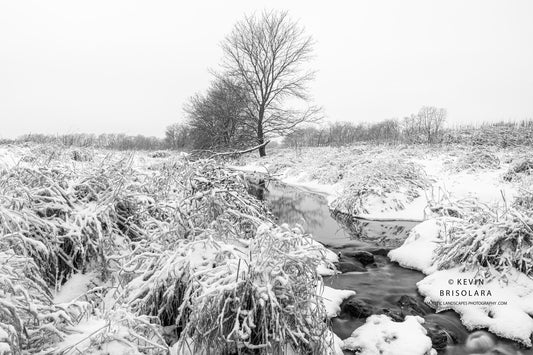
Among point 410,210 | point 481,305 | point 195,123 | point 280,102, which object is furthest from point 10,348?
point 280,102

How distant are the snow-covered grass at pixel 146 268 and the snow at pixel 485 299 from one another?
2.04 m

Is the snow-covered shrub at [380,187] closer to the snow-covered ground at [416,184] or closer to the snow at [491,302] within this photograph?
the snow-covered ground at [416,184]

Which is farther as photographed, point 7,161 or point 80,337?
point 7,161

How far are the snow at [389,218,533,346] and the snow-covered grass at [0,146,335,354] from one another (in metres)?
2.04

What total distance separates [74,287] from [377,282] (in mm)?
3893

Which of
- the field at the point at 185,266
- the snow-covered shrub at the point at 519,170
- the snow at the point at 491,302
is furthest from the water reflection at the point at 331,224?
the snow-covered shrub at the point at 519,170

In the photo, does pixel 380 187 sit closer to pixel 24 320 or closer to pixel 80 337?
pixel 80 337

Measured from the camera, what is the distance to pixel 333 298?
4352 millimetres

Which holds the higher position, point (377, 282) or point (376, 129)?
point (376, 129)

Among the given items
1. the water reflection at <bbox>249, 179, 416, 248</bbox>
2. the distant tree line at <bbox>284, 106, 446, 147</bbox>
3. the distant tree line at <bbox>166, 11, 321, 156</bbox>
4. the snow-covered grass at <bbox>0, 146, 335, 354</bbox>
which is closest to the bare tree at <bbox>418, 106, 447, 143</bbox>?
the distant tree line at <bbox>284, 106, 446, 147</bbox>

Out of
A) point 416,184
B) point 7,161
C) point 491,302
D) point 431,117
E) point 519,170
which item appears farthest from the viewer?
point 431,117

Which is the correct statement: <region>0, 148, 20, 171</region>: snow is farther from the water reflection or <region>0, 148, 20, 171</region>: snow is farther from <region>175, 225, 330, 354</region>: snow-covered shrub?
the water reflection

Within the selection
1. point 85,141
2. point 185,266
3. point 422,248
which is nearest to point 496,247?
point 422,248

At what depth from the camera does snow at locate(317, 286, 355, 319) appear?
405 cm
